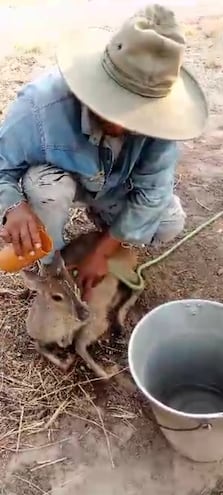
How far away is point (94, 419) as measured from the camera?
1.96 meters

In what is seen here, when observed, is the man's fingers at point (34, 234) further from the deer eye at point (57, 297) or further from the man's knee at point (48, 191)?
the deer eye at point (57, 297)

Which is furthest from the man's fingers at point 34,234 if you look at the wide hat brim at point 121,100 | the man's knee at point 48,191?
the wide hat brim at point 121,100

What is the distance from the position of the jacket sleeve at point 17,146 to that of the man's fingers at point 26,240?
0.10 meters

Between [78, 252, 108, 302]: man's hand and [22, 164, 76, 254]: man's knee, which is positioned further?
[78, 252, 108, 302]: man's hand

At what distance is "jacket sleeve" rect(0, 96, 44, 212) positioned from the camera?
74.5 inches

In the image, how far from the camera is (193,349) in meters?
2.01

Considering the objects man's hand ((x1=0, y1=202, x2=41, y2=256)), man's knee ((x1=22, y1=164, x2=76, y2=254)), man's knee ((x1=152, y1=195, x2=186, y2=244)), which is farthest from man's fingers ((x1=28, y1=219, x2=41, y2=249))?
man's knee ((x1=152, y1=195, x2=186, y2=244))

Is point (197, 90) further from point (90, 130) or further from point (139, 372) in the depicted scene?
point (139, 372)

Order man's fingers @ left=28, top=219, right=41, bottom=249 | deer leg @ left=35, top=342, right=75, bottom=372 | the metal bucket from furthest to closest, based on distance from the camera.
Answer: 1. deer leg @ left=35, top=342, right=75, bottom=372
2. man's fingers @ left=28, top=219, right=41, bottom=249
3. the metal bucket

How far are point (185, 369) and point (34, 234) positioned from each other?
0.55m

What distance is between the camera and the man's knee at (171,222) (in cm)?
222

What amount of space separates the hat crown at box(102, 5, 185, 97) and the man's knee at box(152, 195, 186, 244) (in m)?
0.57

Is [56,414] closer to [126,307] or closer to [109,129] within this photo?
[126,307]

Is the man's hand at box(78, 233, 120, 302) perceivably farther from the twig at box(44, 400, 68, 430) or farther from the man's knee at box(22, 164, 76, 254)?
the twig at box(44, 400, 68, 430)
